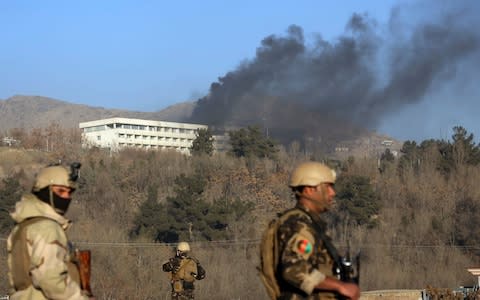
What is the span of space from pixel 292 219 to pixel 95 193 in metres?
76.7

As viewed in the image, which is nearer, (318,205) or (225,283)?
(318,205)

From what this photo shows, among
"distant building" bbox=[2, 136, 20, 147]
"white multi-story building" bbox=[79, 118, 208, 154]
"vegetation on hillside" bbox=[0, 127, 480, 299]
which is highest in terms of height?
"white multi-story building" bbox=[79, 118, 208, 154]

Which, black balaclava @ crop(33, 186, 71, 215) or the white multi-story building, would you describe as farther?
the white multi-story building

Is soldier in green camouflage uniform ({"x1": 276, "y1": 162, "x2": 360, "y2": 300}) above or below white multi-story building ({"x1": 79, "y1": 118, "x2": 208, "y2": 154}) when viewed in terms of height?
below

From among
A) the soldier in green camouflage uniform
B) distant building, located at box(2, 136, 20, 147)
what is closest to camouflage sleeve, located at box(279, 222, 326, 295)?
the soldier in green camouflage uniform

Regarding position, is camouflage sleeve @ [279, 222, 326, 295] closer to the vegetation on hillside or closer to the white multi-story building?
the vegetation on hillside

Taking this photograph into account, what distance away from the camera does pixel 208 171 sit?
86688mm

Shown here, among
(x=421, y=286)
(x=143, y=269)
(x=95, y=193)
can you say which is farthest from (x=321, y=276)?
(x=95, y=193)

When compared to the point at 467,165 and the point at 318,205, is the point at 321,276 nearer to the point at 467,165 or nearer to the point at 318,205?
the point at 318,205

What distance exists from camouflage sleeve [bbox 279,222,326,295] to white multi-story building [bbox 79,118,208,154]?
13279 cm

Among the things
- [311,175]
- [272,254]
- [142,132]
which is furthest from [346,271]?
[142,132]

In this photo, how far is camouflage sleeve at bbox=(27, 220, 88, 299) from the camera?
6426mm

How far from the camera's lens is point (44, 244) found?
21.2 ft

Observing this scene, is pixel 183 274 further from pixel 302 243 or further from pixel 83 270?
pixel 302 243
